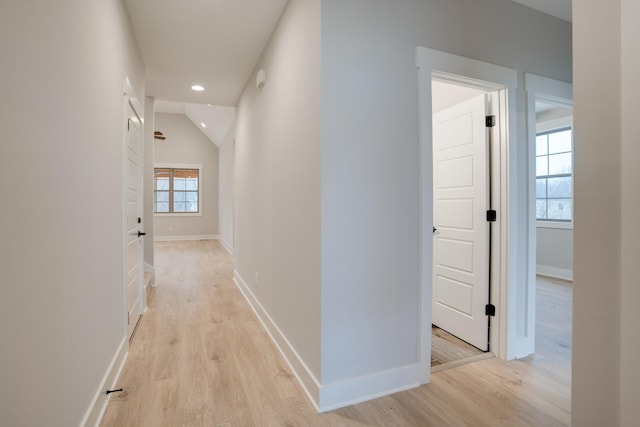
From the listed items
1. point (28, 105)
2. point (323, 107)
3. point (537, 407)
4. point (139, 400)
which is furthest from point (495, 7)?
point (139, 400)

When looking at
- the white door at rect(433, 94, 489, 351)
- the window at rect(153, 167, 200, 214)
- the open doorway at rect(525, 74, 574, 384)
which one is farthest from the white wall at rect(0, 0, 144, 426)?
the window at rect(153, 167, 200, 214)

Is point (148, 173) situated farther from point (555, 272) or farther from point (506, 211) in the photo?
point (555, 272)

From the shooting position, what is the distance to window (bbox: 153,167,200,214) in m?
9.91

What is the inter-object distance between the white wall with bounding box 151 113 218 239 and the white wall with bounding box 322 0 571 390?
366 inches

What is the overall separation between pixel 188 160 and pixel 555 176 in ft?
31.1

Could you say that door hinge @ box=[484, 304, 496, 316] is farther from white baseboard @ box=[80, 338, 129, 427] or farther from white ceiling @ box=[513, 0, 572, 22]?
white baseboard @ box=[80, 338, 129, 427]

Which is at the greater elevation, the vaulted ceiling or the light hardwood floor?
the vaulted ceiling

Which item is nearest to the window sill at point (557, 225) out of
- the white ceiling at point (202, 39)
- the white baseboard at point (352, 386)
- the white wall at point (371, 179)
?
the white wall at point (371, 179)

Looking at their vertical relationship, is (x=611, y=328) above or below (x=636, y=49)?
below

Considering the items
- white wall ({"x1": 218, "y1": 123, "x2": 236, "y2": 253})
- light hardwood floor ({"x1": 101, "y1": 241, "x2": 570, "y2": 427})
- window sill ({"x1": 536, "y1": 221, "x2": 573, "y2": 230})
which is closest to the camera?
light hardwood floor ({"x1": 101, "y1": 241, "x2": 570, "y2": 427})

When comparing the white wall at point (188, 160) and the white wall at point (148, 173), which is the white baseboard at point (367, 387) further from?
the white wall at point (188, 160)

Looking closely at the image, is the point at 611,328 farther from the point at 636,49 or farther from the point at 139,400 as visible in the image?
the point at 139,400

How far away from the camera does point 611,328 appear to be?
0.84 meters

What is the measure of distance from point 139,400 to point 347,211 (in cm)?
168
